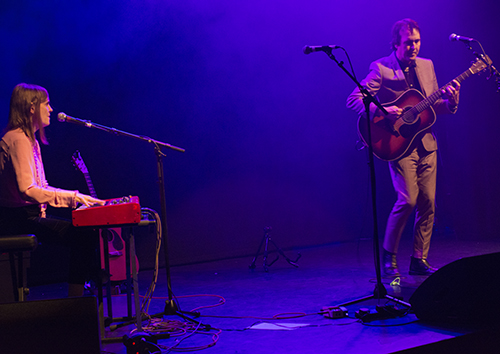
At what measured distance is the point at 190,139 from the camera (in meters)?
5.66

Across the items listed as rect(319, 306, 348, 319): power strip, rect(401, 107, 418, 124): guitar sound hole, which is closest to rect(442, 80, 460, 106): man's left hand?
rect(401, 107, 418, 124): guitar sound hole

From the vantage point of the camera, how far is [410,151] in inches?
154

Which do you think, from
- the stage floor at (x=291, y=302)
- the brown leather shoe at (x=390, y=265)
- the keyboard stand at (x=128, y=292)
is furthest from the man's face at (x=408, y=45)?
the keyboard stand at (x=128, y=292)

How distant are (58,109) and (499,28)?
18.2ft

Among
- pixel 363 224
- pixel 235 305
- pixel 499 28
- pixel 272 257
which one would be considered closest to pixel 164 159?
pixel 272 257

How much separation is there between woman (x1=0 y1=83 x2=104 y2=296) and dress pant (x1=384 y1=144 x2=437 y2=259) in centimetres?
250

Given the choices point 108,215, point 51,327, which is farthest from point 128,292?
point 51,327

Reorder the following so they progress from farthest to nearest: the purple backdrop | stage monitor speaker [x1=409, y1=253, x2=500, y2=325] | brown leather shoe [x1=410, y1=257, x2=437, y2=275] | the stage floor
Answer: the purple backdrop, brown leather shoe [x1=410, y1=257, x2=437, y2=275], the stage floor, stage monitor speaker [x1=409, y1=253, x2=500, y2=325]

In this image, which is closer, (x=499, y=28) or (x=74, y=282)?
(x=74, y=282)

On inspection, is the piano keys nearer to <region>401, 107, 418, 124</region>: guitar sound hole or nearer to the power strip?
the power strip

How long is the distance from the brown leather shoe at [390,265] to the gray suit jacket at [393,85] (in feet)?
3.23

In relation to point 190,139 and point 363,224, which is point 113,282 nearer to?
point 190,139

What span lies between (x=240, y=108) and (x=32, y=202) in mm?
3534

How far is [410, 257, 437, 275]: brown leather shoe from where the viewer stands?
12.9ft
